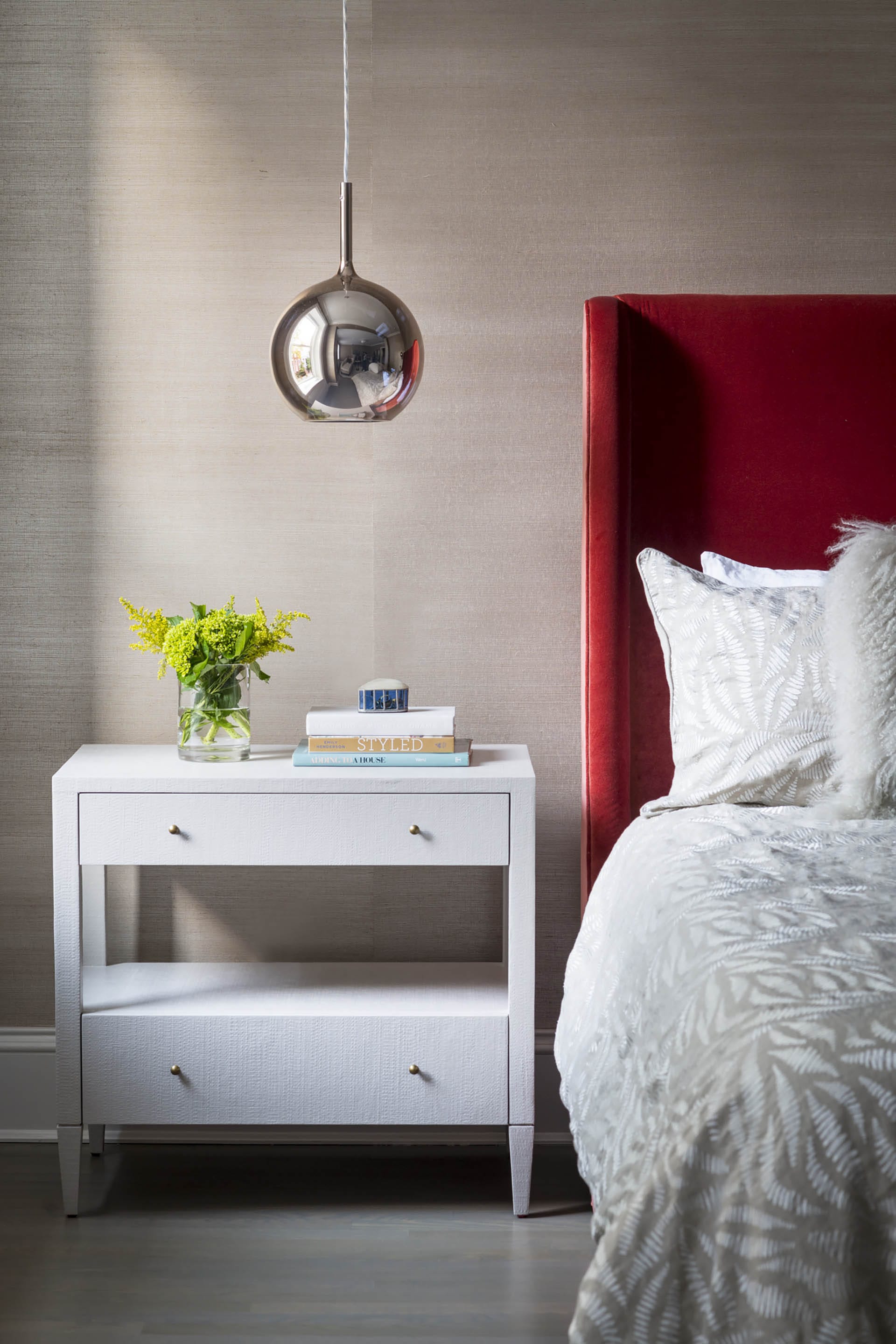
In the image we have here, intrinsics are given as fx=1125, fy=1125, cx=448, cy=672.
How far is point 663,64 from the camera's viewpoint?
2.13 m

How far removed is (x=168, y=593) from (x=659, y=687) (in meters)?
0.96

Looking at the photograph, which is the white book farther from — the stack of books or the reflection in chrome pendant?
the reflection in chrome pendant

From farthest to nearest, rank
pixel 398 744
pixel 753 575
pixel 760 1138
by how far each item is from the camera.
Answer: pixel 753 575 → pixel 398 744 → pixel 760 1138

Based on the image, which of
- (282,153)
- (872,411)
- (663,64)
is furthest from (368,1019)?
(663,64)

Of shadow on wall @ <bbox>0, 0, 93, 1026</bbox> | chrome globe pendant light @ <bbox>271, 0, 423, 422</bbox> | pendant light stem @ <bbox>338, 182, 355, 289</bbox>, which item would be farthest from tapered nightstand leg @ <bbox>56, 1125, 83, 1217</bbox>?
pendant light stem @ <bbox>338, 182, 355, 289</bbox>

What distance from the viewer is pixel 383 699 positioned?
6.25 ft

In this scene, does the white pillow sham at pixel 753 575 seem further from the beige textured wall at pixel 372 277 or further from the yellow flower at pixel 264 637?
the yellow flower at pixel 264 637

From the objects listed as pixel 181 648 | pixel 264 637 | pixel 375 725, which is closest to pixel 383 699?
pixel 375 725

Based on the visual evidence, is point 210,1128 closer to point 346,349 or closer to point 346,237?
point 346,349

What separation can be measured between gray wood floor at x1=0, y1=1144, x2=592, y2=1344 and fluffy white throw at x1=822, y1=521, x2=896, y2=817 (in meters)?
0.84

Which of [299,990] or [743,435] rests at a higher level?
[743,435]

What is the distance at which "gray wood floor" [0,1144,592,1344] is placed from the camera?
61.6 inches

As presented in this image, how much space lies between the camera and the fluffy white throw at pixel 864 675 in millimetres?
1565

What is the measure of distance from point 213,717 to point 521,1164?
2.94 feet
